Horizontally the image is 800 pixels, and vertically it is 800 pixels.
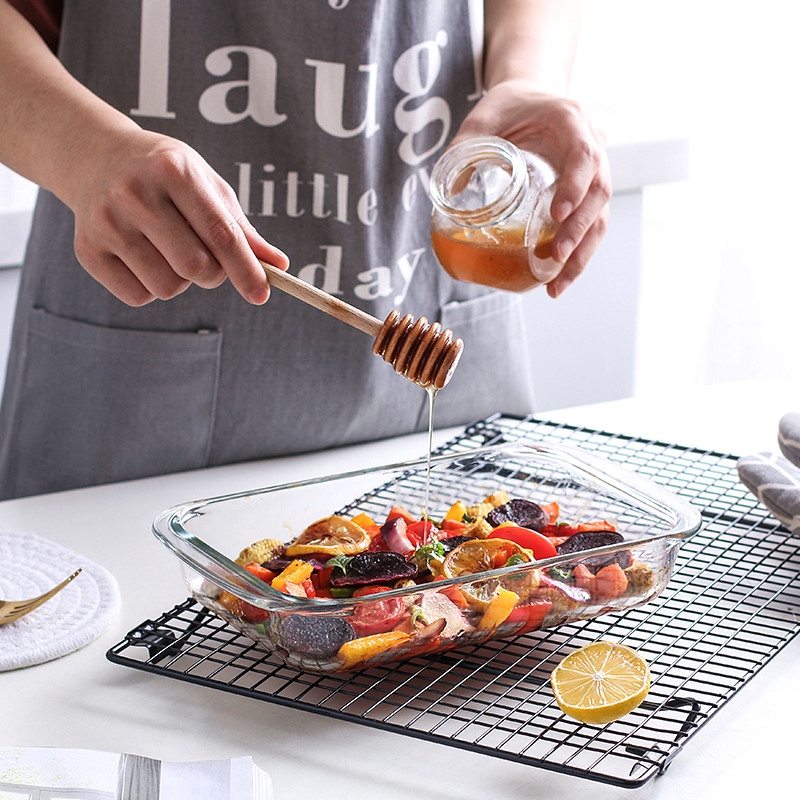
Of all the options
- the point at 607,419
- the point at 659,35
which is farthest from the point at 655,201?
the point at 607,419

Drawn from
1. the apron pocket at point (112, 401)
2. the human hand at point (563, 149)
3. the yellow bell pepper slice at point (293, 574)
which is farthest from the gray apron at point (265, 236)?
the yellow bell pepper slice at point (293, 574)

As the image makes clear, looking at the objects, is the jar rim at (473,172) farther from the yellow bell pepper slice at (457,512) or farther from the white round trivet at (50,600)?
the white round trivet at (50,600)

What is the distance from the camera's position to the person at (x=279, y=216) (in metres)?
1.36

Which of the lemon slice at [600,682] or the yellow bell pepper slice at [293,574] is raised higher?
the yellow bell pepper slice at [293,574]

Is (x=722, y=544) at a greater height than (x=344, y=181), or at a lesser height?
lesser

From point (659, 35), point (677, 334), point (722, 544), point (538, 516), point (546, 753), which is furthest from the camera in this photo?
point (677, 334)

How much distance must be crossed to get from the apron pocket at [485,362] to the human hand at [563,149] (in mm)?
286

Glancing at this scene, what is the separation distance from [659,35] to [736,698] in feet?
7.00

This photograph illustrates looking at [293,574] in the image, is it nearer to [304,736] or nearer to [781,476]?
[304,736]

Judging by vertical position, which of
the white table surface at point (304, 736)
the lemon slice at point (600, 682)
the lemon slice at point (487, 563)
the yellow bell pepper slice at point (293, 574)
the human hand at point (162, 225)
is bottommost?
the white table surface at point (304, 736)

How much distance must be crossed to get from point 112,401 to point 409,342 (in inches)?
23.1

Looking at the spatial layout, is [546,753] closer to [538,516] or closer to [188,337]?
[538,516]

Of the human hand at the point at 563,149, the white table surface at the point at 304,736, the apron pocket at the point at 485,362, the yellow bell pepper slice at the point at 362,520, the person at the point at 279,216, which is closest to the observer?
the white table surface at the point at 304,736

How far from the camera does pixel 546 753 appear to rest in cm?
84
